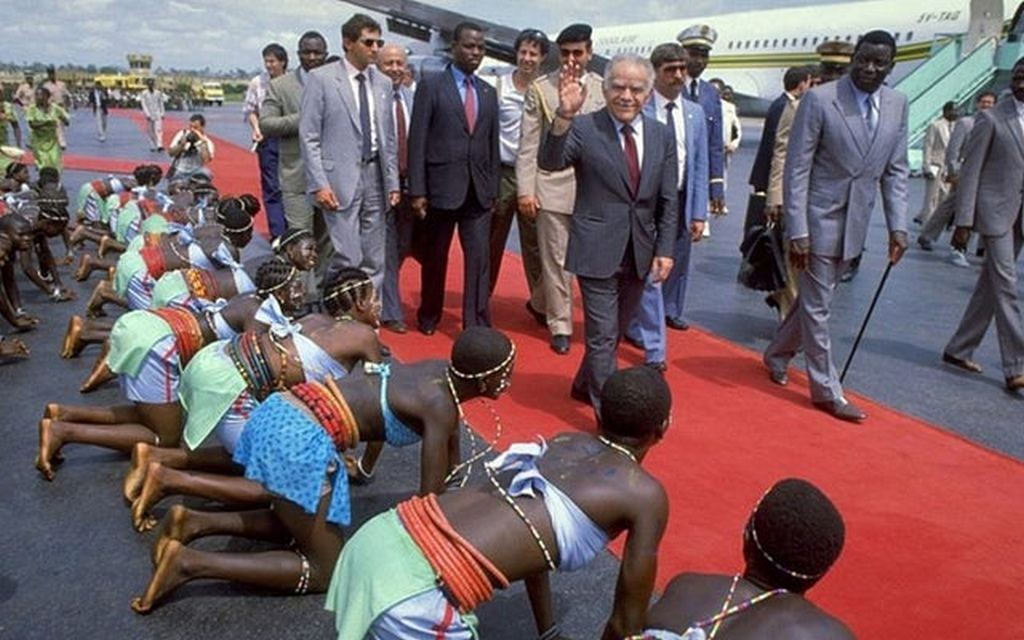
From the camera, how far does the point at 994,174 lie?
4.92 meters

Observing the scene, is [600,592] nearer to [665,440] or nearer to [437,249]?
[665,440]

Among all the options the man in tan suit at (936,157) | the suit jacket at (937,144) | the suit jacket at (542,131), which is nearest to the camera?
the suit jacket at (542,131)

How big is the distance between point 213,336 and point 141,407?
1.39 ft

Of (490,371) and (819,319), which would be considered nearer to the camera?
(490,371)

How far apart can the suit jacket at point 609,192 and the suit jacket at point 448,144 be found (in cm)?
134

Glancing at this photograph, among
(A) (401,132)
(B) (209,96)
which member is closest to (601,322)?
(A) (401,132)

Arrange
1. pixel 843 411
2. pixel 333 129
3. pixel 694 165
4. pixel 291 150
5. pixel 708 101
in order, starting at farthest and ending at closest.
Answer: pixel 291 150 → pixel 708 101 → pixel 694 165 → pixel 333 129 → pixel 843 411

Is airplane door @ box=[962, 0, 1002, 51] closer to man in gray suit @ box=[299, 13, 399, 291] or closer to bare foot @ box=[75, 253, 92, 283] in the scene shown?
man in gray suit @ box=[299, 13, 399, 291]

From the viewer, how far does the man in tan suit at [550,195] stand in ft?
16.6

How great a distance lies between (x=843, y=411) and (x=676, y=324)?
72.2 inches

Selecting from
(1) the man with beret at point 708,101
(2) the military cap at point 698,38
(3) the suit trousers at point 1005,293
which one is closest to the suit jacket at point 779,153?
(1) the man with beret at point 708,101

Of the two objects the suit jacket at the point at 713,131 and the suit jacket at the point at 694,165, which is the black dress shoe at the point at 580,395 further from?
the suit jacket at the point at 713,131

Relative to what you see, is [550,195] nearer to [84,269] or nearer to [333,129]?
[333,129]

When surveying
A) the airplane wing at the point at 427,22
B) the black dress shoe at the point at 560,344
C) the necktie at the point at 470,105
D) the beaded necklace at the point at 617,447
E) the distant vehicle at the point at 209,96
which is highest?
the airplane wing at the point at 427,22
